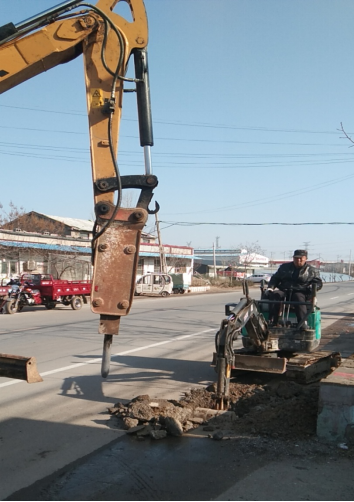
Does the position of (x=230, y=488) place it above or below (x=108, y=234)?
below

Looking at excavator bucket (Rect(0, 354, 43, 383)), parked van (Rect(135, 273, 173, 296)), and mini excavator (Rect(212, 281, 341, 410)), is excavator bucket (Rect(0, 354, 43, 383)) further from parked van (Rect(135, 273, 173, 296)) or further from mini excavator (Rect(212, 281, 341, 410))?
parked van (Rect(135, 273, 173, 296))

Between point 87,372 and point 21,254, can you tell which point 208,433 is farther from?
point 21,254

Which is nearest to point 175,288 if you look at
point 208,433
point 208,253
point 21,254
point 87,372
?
point 21,254

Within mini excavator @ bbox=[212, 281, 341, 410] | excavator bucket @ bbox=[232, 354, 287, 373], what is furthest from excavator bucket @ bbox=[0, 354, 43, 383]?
excavator bucket @ bbox=[232, 354, 287, 373]

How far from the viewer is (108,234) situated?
4117 millimetres

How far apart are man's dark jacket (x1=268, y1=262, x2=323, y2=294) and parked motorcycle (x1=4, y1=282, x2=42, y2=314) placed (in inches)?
561

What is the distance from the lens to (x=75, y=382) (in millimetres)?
8219

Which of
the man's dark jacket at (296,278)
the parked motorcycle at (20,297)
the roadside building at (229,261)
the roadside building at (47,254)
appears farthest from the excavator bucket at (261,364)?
the roadside building at (229,261)

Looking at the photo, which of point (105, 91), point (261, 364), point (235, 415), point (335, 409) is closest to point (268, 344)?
point (261, 364)

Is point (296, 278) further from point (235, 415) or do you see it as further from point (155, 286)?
point (155, 286)

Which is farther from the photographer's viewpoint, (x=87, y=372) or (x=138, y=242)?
(x=87, y=372)

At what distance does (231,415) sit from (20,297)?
16.9 metres

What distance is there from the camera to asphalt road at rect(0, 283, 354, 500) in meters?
5.20

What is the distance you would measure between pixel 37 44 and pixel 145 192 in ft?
5.87
